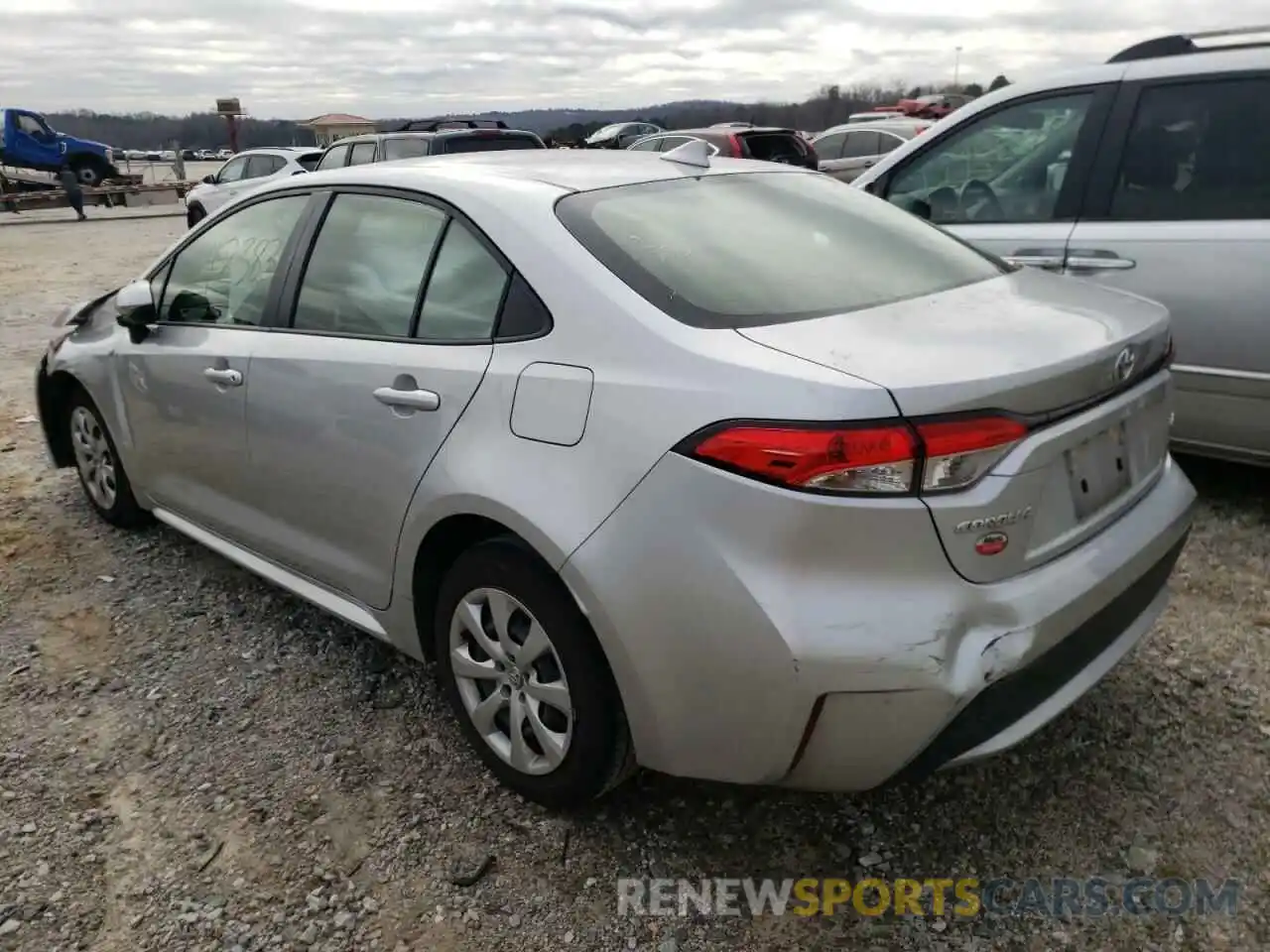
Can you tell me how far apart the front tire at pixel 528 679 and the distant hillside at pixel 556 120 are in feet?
130

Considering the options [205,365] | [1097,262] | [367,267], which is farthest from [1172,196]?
[205,365]

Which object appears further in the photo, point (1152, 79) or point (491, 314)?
point (1152, 79)

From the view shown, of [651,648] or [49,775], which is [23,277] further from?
[651,648]

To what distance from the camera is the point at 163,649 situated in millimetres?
3338

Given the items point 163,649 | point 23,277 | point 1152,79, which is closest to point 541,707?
point 163,649

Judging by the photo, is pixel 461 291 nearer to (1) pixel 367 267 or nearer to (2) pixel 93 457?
(1) pixel 367 267

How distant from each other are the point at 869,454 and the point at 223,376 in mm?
2188

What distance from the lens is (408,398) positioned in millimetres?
2486

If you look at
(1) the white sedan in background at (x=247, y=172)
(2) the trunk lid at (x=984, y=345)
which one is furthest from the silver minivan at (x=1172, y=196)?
(1) the white sedan in background at (x=247, y=172)

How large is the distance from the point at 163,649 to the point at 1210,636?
11.0ft

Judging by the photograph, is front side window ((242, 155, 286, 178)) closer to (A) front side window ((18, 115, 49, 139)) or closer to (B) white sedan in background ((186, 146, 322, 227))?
(B) white sedan in background ((186, 146, 322, 227))

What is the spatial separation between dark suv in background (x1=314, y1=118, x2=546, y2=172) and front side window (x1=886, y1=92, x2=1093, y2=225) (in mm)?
7660

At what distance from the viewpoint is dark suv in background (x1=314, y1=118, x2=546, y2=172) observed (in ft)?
38.6
